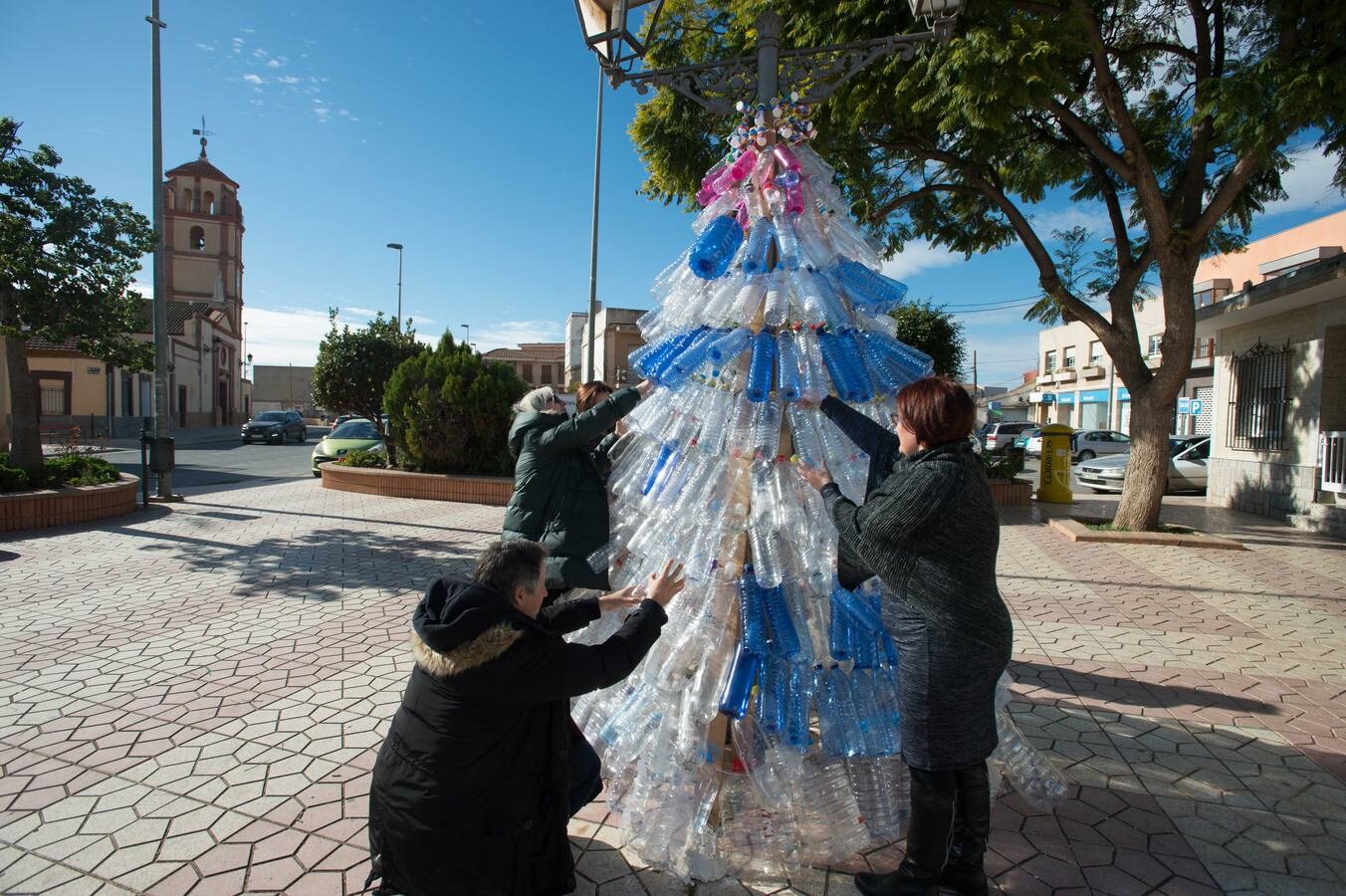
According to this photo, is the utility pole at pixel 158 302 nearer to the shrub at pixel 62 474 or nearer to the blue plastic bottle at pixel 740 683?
the shrub at pixel 62 474

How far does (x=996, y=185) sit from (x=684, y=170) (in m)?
4.35

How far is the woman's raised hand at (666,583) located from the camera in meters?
A: 2.30

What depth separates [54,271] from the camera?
8.12 metres

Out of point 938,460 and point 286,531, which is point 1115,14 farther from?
point 286,531

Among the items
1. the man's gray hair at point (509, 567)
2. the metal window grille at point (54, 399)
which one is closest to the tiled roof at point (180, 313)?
the metal window grille at point (54, 399)

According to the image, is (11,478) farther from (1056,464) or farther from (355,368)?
(1056,464)

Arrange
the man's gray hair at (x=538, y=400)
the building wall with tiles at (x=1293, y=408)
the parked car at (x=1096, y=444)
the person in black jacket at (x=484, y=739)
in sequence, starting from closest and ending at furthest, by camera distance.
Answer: the person in black jacket at (x=484, y=739)
the man's gray hair at (x=538, y=400)
the building wall with tiles at (x=1293, y=408)
the parked car at (x=1096, y=444)

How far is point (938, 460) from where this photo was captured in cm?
208

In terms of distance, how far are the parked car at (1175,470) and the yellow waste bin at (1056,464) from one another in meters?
3.43

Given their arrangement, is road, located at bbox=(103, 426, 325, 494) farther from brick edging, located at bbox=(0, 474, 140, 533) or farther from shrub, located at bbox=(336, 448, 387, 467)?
brick edging, located at bbox=(0, 474, 140, 533)

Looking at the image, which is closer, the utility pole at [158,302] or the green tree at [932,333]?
the utility pole at [158,302]

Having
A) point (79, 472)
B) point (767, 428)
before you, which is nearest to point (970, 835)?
point (767, 428)

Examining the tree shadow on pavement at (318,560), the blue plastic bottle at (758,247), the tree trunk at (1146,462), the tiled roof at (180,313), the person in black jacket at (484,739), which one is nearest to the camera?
the person in black jacket at (484,739)

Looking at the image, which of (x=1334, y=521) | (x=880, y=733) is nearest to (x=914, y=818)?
(x=880, y=733)
